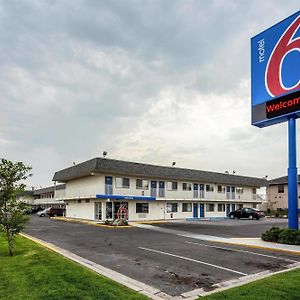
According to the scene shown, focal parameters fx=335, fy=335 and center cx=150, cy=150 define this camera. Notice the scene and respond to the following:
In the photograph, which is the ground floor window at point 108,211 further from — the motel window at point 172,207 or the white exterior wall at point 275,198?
the white exterior wall at point 275,198

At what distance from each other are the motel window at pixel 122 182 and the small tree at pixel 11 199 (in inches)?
920

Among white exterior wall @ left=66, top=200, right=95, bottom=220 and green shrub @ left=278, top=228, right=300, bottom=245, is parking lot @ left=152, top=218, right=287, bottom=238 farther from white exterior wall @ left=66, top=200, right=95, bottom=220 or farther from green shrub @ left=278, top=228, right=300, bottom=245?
white exterior wall @ left=66, top=200, right=95, bottom=220

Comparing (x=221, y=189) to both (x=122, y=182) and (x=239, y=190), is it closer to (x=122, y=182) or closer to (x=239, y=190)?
(x=239, y=190)

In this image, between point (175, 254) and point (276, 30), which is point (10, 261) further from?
point (276, 30)

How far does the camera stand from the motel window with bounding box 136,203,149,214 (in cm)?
3705

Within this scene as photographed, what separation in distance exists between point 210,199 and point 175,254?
3310 cm

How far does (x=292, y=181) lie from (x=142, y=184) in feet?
73.3

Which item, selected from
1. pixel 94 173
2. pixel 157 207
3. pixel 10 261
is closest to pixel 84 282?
pixel 10 261

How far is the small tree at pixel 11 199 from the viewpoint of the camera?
11133 mm

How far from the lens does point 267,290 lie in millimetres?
6938

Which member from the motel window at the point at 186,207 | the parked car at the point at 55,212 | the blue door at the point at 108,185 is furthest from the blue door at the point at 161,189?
the parked car at the point at 55,212

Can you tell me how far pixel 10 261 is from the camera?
10094 millimetres

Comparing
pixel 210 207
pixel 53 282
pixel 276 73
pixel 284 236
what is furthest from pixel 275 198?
pixel 53 282

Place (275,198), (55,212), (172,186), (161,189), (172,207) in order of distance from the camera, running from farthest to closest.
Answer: (275,198), (55,212), (172,207), (172,186), (161,189)
